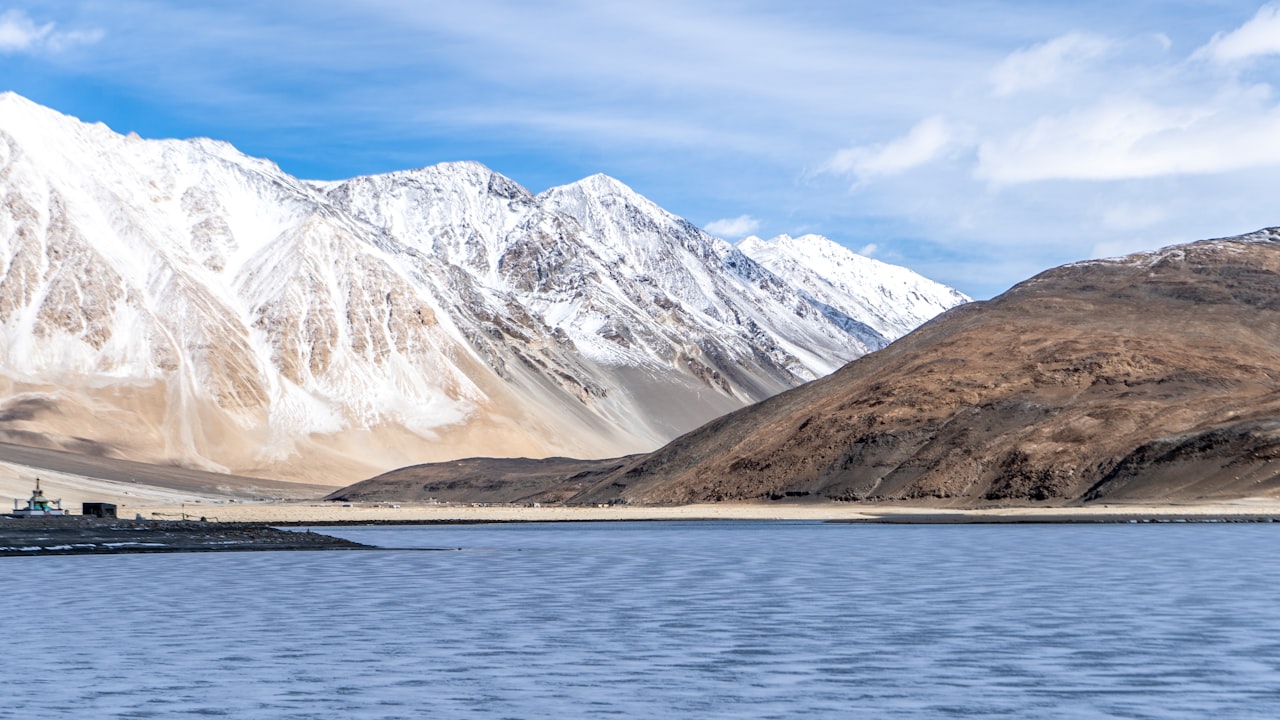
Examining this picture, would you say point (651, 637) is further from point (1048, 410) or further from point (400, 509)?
point (400, 509)

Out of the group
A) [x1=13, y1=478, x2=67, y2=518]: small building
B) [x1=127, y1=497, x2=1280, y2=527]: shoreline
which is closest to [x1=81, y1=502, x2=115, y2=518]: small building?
[x1=13, y1=478, x2=67, y2=518]: small building

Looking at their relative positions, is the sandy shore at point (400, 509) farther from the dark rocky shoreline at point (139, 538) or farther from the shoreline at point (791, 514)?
the dark rocky shoreline at point (139, 538)

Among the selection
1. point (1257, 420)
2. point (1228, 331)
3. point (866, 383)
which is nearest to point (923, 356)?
point (866, 383)

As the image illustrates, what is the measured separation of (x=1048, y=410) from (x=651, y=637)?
331 ft

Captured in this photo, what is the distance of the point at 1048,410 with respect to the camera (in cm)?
12556

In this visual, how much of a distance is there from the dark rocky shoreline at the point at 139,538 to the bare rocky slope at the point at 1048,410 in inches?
2231

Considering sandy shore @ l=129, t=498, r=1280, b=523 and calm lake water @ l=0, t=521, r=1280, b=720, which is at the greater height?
sandy shore @ l=129, t=498, r=1280, b=523

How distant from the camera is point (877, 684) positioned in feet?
78.6

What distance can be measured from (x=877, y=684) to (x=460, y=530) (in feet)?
223

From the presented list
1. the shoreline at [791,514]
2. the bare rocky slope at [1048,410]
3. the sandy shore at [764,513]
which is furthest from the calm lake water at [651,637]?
the bare rocky slope at [1048,410]

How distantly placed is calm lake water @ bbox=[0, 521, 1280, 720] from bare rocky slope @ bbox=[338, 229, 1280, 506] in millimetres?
57067

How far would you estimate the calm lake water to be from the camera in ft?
74.1

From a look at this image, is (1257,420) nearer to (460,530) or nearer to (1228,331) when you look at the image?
(1228,331)

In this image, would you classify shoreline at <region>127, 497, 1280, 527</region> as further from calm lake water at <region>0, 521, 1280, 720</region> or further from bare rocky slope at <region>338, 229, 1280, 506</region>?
calm lake water at <region>0, 521, 1280, 720</region>
